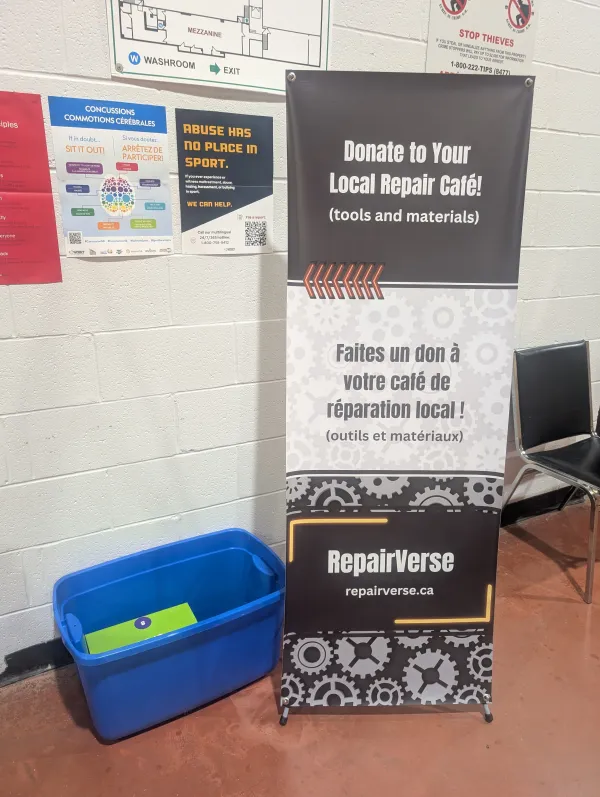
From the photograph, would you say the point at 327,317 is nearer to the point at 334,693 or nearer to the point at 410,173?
the point at 410,173

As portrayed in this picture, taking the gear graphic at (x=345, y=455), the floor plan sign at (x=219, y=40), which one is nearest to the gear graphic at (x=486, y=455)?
the gear graphic at (x=345, y=455)

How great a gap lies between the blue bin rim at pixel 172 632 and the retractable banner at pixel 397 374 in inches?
4.6

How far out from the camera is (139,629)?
1.82m

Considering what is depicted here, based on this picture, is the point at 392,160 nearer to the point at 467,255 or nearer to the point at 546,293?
the point at 467,255

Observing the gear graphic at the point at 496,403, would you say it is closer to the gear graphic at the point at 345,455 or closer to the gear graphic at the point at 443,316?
the gear graphic at the point at 443,316

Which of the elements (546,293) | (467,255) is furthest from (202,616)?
(546,293)

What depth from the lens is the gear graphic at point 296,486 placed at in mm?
1585

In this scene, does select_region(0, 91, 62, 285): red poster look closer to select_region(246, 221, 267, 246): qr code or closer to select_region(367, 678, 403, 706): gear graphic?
select_region(246, 221, 267, 246): qr code

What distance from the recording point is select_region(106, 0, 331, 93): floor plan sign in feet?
5.03

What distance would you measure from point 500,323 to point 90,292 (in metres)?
1.12

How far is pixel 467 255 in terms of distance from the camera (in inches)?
58.2

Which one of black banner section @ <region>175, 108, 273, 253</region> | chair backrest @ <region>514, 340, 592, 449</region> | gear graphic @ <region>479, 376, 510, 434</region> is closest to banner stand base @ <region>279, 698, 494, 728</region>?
gear graphic @ <region>479, 376, 510, 434</region>

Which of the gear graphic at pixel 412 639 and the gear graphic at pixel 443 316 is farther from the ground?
the gear graphic at pixel 443 316

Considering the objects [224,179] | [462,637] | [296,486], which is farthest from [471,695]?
[224,179]
